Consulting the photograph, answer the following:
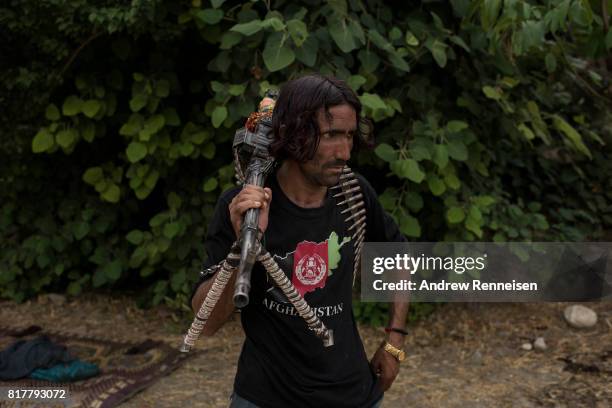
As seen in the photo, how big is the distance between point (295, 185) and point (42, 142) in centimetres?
395

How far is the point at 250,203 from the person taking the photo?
1948 millimetres

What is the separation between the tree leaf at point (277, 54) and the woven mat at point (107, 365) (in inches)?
90.4

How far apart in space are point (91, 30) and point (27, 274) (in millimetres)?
2614

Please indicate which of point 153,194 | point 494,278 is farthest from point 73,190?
point 494,278

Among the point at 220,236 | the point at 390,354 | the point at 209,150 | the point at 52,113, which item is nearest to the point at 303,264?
the point at 220,236

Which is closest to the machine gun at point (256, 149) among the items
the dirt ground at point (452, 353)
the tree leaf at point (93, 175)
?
the dirt ground at point (452, 353)

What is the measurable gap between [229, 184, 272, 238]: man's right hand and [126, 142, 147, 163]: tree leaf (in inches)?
148

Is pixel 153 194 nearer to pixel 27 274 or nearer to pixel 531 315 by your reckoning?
pixel 27 274

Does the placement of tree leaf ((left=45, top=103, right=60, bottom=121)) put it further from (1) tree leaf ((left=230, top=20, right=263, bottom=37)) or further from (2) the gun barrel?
(2) the gun barrel

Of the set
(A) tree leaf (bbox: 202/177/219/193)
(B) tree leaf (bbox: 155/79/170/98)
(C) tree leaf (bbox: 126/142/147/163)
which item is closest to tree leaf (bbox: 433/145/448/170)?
(A) tree leaf (bbox: 202/177/219/193)

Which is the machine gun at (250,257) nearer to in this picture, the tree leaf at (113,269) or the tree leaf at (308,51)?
the tree leaf at (308,51)

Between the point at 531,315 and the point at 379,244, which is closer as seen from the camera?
the point at 379,244

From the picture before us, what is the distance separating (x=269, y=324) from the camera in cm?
240

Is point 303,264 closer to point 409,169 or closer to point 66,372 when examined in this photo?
point 409,169
